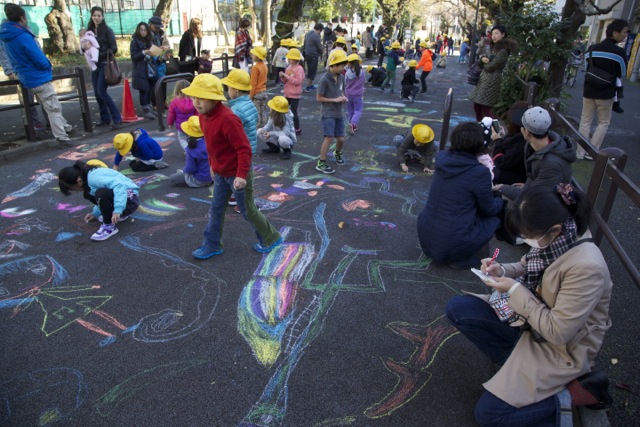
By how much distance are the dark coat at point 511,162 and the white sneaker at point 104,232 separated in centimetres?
362

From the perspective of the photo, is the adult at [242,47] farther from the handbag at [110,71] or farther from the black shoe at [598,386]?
the black shoe at [598,386]

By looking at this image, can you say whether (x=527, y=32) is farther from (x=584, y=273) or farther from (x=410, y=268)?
(x=584, y=273)

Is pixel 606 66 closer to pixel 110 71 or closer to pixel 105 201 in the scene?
pixel 105 201

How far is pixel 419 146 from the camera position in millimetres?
6184

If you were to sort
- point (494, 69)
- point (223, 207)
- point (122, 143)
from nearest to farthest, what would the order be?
point (223, 207)
point (122, 143)
point (494, 69)

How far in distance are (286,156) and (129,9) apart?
2192 cm

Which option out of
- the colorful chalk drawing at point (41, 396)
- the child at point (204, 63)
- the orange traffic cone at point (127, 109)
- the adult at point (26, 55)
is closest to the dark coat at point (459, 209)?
the colorful chalk drawing at point (41, 396)

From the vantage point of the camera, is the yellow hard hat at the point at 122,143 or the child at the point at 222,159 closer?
the child at the point at 222,159

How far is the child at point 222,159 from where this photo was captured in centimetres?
337

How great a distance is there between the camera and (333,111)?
5898 mm

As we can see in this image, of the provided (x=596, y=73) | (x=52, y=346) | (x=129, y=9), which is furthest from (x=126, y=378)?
(x=129, y=9)

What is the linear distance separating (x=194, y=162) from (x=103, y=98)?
3733 mm

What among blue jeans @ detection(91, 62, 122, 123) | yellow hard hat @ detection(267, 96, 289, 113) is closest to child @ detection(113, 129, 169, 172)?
yellow hard hat @ detection(267, 96, 289, 113)

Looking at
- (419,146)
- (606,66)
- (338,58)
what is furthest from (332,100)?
(606,66)
